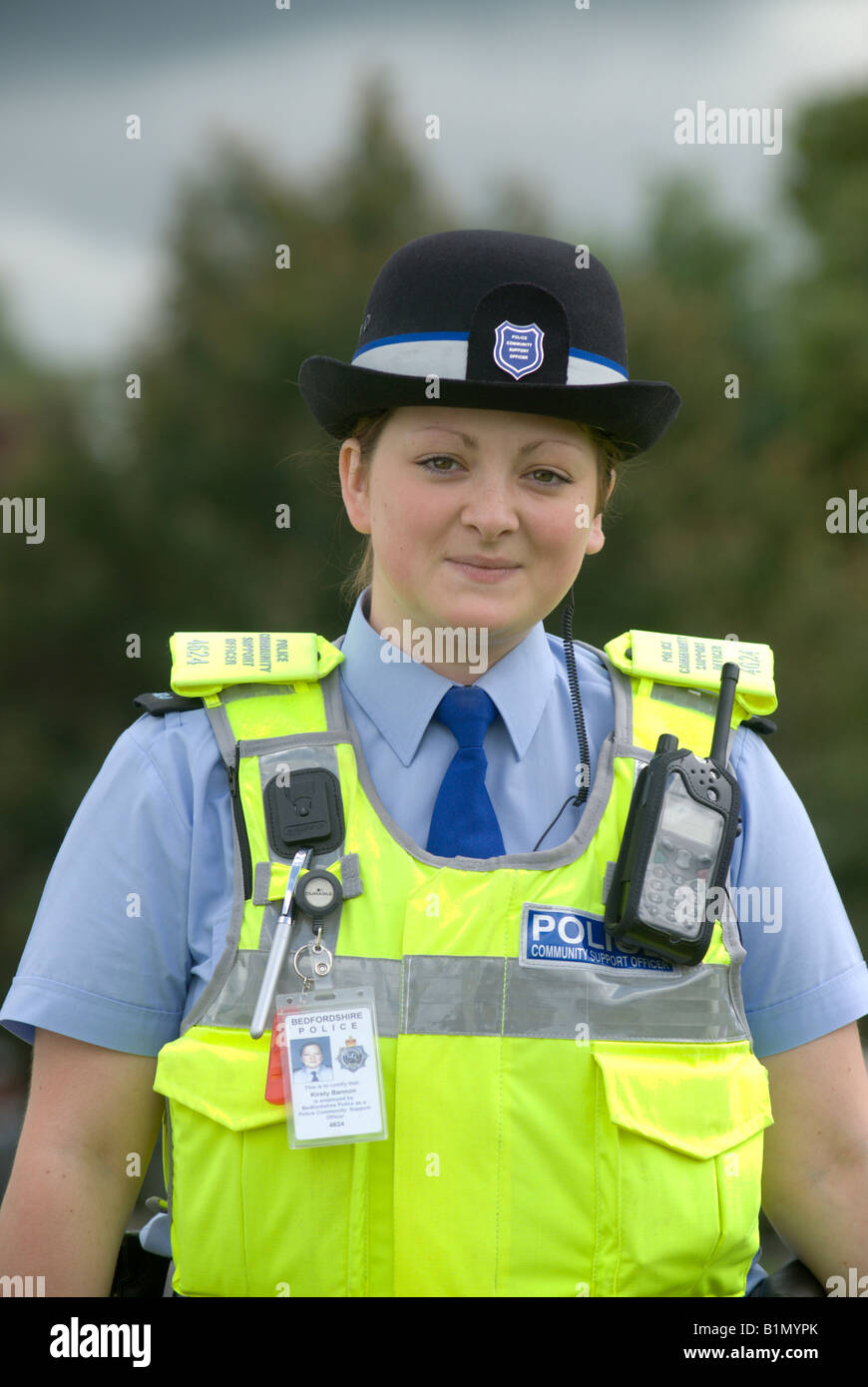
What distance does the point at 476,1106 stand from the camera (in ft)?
6.02

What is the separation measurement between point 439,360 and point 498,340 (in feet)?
0.28

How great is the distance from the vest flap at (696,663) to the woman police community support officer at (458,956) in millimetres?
21

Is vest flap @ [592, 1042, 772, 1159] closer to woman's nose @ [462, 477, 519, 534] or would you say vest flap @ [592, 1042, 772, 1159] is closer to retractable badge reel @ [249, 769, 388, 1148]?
retractable badge reel @ [249, 769, 388, 1148]

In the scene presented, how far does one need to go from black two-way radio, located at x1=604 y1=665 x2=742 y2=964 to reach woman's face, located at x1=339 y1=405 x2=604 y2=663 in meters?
0.30

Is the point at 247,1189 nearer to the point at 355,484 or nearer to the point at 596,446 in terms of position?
the point at 355,484

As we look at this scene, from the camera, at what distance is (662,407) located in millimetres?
2121

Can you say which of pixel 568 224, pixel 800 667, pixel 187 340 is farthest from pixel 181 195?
pixel 800 667

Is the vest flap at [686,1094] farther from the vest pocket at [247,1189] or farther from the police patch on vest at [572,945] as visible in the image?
the vest pocket at [247,1189]

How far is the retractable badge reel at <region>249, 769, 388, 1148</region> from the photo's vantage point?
5.98ft

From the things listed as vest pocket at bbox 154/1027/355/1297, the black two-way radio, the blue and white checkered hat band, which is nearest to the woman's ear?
the blue and white checkered hat band

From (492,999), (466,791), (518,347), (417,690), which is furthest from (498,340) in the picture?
(492,999)

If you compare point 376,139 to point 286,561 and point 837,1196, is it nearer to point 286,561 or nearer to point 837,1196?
point 286,561

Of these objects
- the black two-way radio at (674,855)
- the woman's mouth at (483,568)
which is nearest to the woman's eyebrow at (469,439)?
the woman's mouth at (483,568)

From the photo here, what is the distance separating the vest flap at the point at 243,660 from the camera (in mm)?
2074
